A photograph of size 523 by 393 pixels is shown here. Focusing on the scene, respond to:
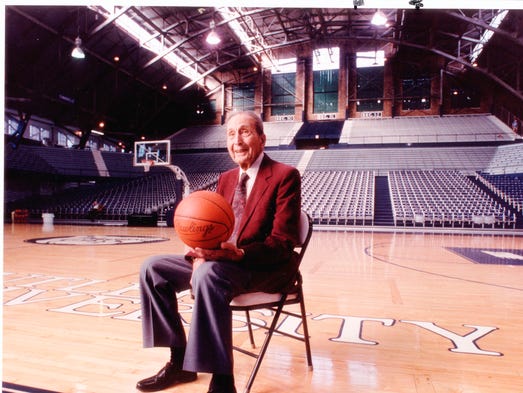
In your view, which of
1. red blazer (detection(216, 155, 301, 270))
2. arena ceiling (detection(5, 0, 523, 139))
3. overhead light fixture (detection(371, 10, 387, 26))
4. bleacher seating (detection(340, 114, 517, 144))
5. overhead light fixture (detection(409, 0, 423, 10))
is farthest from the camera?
bleacher seating (detection(340, 114, 517, 144))

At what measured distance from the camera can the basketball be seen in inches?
59.4

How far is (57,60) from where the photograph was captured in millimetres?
14945

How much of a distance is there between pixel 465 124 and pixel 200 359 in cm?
2028

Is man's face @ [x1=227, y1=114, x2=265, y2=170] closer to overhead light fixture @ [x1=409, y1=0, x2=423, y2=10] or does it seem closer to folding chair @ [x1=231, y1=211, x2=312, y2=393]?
folding chair @ [x1=231, y1=211, x2=312, y2=393]

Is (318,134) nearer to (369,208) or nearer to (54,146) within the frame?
(369,208)

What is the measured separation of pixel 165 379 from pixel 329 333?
1.12 metres

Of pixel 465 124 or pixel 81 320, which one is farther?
pixel 465 124

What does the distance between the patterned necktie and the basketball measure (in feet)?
0.52

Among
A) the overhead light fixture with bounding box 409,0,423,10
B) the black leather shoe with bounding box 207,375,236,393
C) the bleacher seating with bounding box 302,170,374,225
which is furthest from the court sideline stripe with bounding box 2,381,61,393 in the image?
the bleacher seating with bounding box 302,170,374,225

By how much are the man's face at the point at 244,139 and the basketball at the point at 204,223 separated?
0.31m

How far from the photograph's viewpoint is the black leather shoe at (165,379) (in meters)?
1.68

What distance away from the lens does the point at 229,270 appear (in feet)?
4.91

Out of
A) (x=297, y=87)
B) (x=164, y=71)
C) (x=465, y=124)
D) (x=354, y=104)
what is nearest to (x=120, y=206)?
(x=164, y=71)

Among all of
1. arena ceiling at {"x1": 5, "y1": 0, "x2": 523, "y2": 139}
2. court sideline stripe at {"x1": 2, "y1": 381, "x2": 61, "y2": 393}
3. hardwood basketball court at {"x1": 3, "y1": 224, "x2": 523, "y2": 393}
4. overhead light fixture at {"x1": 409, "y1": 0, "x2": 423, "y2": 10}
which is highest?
arena ceiling at {"x1": 5, "y1": 0, "x2": 523, "y2": 139}
